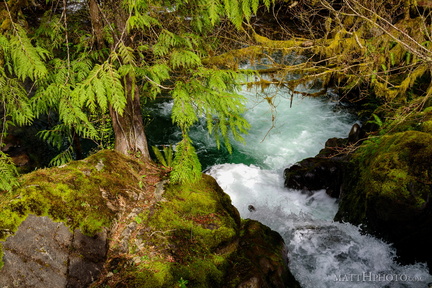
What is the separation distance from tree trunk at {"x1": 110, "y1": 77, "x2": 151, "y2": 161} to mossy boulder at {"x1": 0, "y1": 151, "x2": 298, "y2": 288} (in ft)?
3.51

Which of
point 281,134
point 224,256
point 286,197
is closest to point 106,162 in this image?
point 224,256

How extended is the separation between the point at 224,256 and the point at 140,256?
1.16m

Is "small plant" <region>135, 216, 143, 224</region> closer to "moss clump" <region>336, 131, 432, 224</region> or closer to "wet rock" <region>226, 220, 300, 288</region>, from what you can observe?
"wet rock" <region>226, 220, 300, 288</region>

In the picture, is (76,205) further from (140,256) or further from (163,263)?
(163,263)

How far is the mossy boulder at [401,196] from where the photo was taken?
452cm

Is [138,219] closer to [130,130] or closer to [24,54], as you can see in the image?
[130,130]

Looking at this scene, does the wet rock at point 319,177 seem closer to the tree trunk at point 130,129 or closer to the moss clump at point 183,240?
the moss clump at point 183,240

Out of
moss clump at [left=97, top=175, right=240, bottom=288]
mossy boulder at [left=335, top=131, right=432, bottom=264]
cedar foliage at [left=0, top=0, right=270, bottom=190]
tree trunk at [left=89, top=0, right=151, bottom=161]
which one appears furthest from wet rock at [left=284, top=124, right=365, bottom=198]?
tree trunk at [left=89, top=0, right=151, bottom=161]

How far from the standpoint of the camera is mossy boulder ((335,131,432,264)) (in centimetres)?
452

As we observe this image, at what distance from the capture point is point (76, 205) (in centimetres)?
328

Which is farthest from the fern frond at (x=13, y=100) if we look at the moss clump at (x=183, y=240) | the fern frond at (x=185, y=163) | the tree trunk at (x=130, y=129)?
the moss clump at (x=183, y=240)

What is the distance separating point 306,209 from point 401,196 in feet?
9.54

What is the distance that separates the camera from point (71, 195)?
11.0ft

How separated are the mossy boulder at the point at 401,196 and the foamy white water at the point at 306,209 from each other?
11.0 inches
